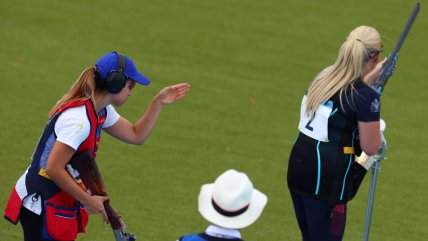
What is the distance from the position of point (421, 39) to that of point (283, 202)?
5.91 meters

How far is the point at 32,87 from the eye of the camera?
34.1 feet

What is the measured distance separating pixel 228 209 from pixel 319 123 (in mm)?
1513

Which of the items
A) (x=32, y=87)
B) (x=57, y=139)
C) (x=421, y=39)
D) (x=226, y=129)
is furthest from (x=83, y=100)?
(x=421, y=39)

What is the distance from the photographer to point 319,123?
5289 mm

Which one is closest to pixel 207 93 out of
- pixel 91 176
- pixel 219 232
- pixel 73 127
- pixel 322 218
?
pixel 322 218

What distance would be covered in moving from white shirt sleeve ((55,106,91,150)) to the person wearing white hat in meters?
1.07

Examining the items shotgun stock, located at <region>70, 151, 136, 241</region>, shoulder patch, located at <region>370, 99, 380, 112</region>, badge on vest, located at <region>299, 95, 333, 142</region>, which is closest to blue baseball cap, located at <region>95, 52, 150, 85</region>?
shotgun stock, located at <region>70, 151, 136, 241</region>

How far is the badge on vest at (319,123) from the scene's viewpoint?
5.24 m

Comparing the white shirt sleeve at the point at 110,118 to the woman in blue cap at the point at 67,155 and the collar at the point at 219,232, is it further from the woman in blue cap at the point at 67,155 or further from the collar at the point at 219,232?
the collar at the point at 219,232

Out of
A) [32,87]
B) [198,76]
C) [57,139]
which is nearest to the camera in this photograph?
[57,139]

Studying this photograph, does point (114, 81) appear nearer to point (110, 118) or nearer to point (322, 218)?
point (110, 118)

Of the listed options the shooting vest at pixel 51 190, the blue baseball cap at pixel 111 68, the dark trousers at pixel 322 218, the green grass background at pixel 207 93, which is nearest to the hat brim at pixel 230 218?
the shooting vest at pixel 51 190

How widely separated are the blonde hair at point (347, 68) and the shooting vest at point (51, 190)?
1.37 m

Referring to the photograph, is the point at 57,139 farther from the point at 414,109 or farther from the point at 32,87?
the point at 414,109
